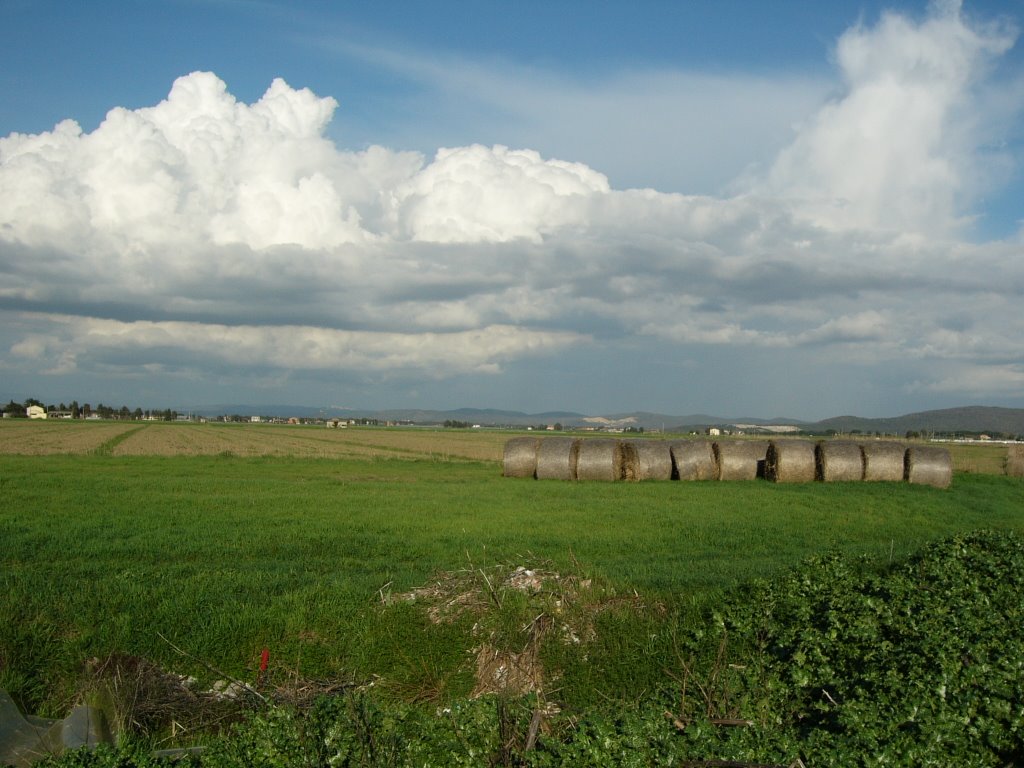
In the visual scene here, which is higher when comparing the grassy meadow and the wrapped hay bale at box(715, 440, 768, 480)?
the wrapped hay bale at box(715, 440, 768, 480)

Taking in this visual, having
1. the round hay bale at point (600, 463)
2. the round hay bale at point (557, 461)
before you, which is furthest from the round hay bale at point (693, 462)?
the round hay bale at point (557, 461)

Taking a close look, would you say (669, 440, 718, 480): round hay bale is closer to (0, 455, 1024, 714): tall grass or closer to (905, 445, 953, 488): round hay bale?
(0, 455, 1024, 714): tall grass

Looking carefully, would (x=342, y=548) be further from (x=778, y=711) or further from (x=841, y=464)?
(x=841, y=464)

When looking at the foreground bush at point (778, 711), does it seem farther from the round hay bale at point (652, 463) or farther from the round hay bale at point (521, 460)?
the round hay bale at point (521, 460)

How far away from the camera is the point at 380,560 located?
13523 millimetres

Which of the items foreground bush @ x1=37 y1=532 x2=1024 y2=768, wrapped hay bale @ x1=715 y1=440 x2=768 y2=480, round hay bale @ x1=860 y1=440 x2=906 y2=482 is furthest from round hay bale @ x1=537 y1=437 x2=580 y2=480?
foreground bush @ x1=37 y1=532 x2=1024 y2=768

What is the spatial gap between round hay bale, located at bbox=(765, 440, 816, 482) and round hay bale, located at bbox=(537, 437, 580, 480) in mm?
7082

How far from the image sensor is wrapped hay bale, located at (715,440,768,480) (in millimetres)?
29469

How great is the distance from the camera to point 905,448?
29.8 metres

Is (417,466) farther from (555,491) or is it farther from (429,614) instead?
(429,614)

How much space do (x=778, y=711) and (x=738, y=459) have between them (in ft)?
75.5

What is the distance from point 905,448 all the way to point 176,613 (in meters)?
27.0

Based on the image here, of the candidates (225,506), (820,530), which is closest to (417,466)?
(225,506)

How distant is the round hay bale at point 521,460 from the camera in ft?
98.1
